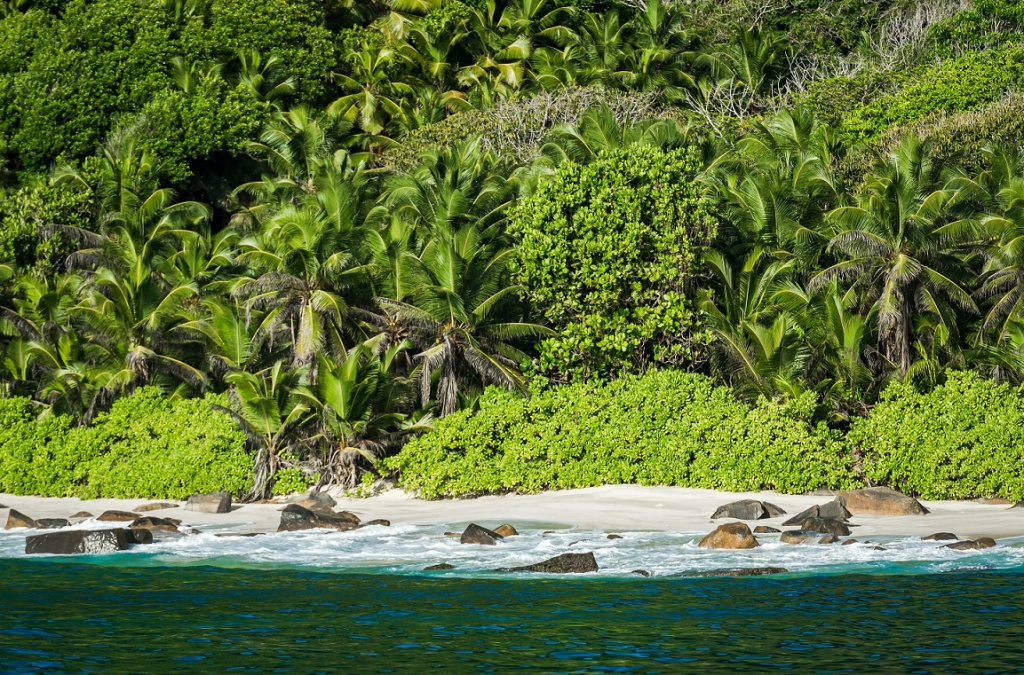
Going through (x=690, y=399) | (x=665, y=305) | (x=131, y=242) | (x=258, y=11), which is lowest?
(x=690, y=399)

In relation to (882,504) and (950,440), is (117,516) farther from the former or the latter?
(950,440)

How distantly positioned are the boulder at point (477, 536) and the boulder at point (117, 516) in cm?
691

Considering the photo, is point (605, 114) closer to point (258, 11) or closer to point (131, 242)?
point (131, 242)

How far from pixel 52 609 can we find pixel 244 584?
250 cm

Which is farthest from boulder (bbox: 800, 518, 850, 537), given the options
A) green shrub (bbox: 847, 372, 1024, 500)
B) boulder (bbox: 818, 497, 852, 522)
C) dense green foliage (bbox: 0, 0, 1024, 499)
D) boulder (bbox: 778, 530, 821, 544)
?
green shrub (bbox: 847, 372, 1024, 500)

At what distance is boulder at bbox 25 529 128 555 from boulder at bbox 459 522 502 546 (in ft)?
18.0

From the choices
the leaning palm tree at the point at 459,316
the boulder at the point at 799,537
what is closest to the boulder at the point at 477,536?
the boulder at the point at 799,537

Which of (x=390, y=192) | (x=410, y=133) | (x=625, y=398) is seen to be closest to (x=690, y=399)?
(x=625, y=398)

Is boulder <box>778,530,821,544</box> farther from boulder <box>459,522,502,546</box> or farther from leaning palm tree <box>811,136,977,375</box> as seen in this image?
leaning palm tree <box>811,136,977,375</box>

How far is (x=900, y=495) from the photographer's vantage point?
66.9ft

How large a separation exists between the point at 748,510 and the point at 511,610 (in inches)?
304

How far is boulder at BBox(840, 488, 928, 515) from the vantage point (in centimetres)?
2005

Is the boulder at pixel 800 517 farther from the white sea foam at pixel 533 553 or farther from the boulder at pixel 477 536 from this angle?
the boulder at pixel 477 536

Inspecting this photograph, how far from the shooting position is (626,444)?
2331 centimetres
